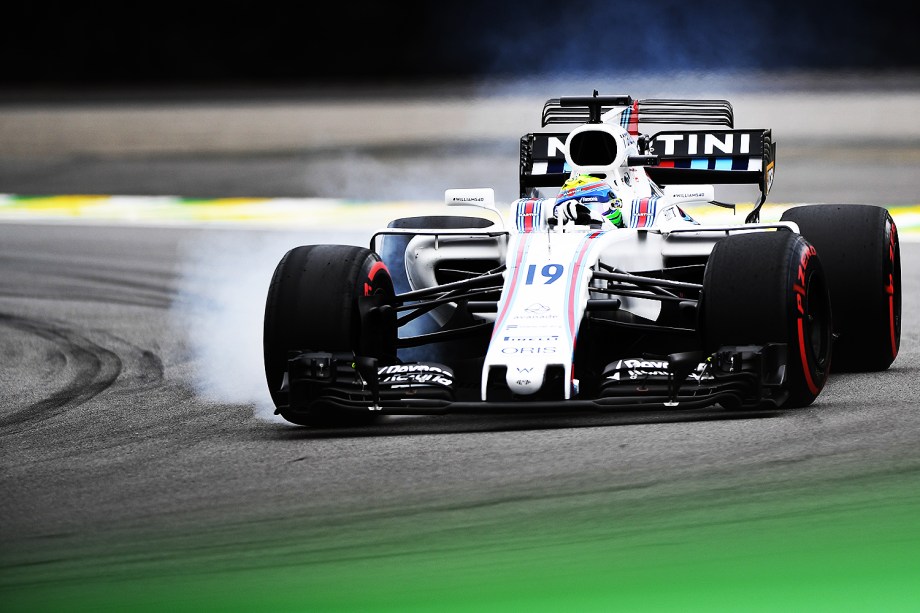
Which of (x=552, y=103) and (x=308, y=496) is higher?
(x=552, y=103)

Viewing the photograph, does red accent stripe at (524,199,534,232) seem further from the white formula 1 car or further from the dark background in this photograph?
the dark background

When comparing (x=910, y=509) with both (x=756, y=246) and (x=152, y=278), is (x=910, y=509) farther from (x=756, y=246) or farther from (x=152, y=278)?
(x=152, y=278)

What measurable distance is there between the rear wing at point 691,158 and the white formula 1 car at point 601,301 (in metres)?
0.01

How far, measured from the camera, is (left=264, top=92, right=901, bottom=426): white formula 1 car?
24.1ft

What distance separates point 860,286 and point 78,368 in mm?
4979

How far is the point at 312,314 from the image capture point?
25.3 feet

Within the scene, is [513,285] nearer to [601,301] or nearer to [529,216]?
[601,301]

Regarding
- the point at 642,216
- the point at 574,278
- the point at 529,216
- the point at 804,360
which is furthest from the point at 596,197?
the point at 804,360

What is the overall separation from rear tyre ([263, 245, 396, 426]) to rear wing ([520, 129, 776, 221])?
221cm

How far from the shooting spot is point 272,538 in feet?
19.8

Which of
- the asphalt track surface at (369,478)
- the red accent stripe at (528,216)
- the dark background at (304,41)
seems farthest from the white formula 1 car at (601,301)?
the dark background at (304,41)

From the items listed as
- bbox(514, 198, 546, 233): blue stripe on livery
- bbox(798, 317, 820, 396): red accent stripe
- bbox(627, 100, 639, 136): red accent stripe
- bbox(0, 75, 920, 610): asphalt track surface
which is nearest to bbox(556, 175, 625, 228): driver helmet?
bbox(514, 198, 546, 233): blue stripe on livery

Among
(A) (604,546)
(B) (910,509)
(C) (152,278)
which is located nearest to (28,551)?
(A) (604,546)

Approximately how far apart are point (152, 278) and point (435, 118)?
562 inches
